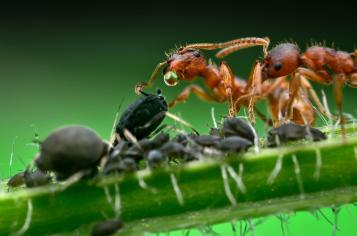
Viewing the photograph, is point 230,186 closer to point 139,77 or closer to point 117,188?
point 117,188

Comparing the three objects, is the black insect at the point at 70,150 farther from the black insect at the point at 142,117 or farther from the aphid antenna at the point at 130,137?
the black insect at the point at 142,117

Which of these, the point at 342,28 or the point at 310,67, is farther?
the point at 342,28

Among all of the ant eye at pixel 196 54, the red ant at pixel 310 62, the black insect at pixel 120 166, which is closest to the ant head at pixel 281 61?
the red ant at pixel 310 62

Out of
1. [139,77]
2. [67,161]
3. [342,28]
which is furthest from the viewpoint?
[342,28]

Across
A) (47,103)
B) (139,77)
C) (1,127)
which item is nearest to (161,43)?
(139,77)

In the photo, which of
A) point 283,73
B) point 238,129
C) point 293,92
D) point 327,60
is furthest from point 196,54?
point 238,129

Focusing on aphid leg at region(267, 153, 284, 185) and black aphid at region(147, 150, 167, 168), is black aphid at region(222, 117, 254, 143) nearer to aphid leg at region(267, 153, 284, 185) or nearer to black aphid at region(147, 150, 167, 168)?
aphid leg at region(267, 153, 284, 185)
